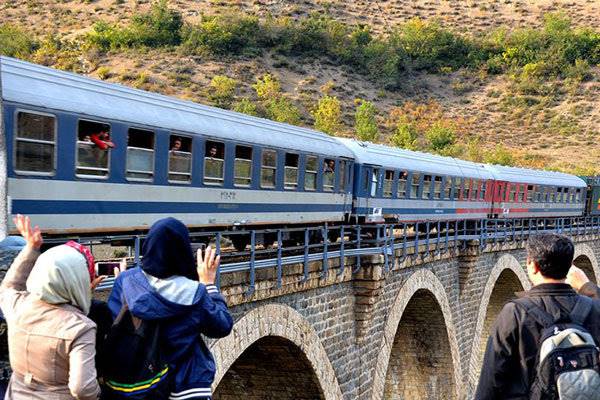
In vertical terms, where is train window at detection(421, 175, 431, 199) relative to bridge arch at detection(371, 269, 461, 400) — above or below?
above

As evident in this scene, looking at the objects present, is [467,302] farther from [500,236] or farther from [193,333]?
[193,333]

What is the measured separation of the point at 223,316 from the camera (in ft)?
13.1

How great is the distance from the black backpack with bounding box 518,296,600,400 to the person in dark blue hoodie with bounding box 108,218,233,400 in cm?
163

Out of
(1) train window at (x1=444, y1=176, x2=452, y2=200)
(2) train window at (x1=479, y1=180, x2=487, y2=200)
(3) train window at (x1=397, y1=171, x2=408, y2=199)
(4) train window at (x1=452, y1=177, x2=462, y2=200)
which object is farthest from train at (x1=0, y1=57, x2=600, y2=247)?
(2) train window at (x1=479, y1=180, x2=487, y2=200)

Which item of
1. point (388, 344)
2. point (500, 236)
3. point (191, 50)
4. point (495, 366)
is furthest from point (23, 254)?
point (191, 50)

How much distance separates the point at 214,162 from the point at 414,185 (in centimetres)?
1085

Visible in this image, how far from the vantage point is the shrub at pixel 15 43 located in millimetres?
65688

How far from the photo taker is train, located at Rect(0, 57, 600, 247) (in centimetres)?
897

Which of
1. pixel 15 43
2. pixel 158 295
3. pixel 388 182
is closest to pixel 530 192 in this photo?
pixel 388 182

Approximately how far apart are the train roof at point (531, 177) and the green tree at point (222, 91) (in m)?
32.7

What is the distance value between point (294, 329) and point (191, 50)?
2542 inches

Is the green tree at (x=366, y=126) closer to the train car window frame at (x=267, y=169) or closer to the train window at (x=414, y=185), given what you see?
the train window at (x=414, y=185)

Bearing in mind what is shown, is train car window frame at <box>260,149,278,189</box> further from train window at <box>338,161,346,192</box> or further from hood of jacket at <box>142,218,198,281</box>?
hood of jacket at <box>142,218,198,281</box>

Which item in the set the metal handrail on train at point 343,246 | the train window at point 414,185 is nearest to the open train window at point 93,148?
the metal handrail on train at point 343,246
